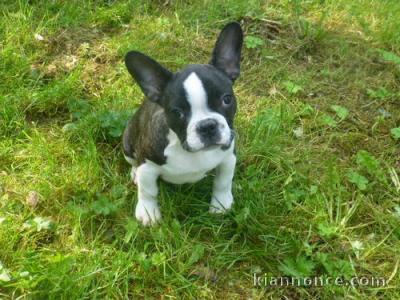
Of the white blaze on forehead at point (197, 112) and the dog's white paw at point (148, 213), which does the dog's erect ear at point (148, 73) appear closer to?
the white blaze on forehead at point (197, 112)

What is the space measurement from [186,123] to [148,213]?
0.87m

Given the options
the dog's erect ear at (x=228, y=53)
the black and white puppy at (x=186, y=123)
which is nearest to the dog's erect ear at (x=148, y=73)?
the black and white puppy at (x=186, y=123)

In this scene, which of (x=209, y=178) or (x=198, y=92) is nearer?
(x=198, y=92)

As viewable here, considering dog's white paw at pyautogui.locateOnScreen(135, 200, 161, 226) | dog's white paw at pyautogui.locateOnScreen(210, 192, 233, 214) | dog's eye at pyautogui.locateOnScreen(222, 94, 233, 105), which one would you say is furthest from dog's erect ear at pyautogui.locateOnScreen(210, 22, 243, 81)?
dog's white paw at pyautogui.locateOnScreen(135, 200, 161, 226)

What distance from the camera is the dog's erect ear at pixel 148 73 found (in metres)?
2.97

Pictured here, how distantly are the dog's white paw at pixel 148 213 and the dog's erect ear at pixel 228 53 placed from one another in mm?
1020

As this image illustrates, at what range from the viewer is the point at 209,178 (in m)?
3.86

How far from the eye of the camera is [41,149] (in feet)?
13.4

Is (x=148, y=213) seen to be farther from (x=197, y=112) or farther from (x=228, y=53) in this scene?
(x=228, y=53)

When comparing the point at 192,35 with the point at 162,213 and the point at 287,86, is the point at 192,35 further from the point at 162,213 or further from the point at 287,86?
the point at 162,213

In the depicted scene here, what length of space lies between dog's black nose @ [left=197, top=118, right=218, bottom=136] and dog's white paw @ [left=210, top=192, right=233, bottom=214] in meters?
0.82

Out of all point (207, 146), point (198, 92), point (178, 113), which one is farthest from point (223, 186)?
point (198, 92)

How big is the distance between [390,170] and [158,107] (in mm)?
1912

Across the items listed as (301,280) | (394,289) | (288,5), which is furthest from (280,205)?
(288,5)
